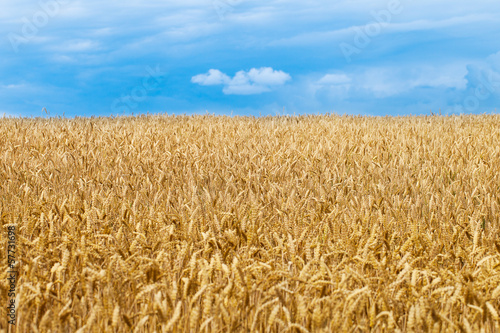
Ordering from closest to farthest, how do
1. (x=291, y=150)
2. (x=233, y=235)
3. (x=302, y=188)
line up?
(x=233, y=235) < (x=302, y=188) < (x=291, y=150)

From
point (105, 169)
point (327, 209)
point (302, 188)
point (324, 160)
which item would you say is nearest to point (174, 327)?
point (327, 209)

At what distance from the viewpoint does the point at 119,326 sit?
1688 millimetres

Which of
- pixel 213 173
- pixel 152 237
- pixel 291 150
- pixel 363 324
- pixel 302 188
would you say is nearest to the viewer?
pixel 363 324

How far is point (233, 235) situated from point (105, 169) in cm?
229

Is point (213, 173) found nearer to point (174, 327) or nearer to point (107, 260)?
point (107, 260)

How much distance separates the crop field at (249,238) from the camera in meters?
1.69

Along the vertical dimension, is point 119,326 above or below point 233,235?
below

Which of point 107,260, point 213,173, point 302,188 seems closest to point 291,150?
point 213,173

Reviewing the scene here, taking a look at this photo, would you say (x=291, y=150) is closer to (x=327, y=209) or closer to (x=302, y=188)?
(x=302, y=188)

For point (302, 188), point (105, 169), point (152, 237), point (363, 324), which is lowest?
point (363, 324)

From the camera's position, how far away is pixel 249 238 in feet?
7.25

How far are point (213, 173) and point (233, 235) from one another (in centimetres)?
182

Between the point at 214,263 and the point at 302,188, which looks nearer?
the point at 214,263

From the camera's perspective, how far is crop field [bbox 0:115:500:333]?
1691mm
